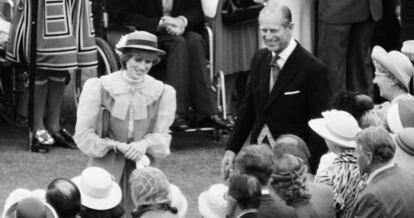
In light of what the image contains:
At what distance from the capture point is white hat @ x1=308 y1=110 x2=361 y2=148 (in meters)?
9.66

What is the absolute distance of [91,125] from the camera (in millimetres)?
10008

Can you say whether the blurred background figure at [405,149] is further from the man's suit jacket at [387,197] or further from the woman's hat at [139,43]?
the woman's hat at [139,43]

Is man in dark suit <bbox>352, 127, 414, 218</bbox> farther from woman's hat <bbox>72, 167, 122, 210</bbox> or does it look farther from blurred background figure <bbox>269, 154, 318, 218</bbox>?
woman's hat <bbox>72, 167, 122, 210</bbox>

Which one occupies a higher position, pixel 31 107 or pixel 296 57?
pixel 296 57

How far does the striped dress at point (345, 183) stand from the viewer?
30.1 feet

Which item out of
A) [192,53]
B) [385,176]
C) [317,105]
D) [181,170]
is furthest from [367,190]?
[192,53]

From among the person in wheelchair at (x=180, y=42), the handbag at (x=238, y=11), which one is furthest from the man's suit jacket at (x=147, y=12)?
the handbag at (x=238, y=11)

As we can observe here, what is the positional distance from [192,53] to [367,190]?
537 cm

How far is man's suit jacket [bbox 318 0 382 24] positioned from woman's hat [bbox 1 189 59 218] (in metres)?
5.98

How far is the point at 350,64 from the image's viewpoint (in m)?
14.0

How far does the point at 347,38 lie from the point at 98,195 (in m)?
5.38

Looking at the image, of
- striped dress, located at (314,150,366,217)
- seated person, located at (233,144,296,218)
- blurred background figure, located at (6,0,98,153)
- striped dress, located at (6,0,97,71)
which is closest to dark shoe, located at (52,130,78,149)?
blurred background figure, located at (6,0,98,153)

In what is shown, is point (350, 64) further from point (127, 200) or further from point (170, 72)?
point (127, 200)

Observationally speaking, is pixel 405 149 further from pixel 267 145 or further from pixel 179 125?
pixel 179 125
